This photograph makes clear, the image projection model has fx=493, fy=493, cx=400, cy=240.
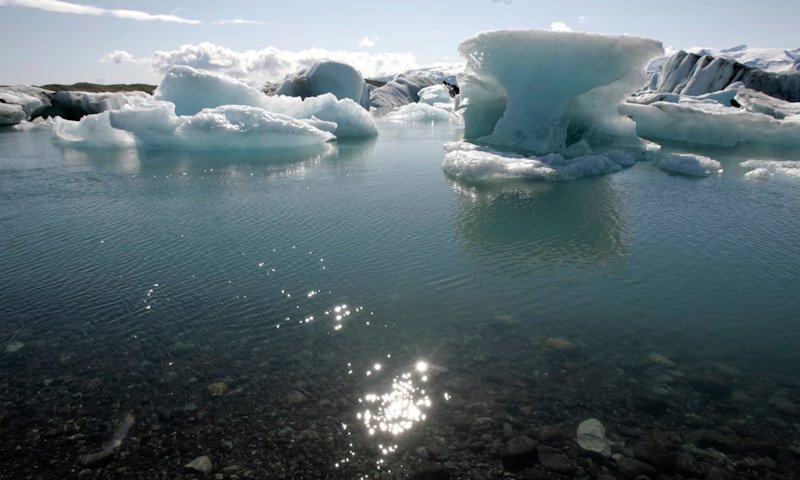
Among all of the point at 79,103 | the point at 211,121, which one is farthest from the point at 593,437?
the point at 79,103

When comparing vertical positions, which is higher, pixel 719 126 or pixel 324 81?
pixel 324 81

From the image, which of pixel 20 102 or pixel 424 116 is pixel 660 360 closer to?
pixel 424 116

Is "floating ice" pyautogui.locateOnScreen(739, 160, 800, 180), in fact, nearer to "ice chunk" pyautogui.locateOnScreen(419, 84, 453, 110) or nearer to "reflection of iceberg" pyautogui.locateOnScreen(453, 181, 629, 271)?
"reflection of iceberg" pyautogui.locateOnScreen(453, 181, 629, 271)

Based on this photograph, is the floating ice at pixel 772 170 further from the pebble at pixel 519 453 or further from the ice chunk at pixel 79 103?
the ice chunk at pixel 79 103

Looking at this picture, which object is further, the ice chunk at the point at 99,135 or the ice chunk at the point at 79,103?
the ice chunk at the point at 79,103

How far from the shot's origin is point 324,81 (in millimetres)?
24266

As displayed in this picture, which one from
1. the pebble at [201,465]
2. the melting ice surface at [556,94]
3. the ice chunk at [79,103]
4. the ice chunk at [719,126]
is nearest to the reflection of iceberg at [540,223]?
the melting ice surface at [556,94]

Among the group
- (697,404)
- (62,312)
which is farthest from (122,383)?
(697,404)

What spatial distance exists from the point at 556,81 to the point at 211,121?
9557mm

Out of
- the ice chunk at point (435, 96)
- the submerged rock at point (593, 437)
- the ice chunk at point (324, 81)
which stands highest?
the ice chunk at point (324, 81)

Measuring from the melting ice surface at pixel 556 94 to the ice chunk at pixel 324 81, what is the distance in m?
10.2

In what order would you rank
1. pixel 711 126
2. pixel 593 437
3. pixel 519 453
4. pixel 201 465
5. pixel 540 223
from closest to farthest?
pixel 201 465, pixel 519 453, pixel 593 437, pixel 540 223, pixel 711 126

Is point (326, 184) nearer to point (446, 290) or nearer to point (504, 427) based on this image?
point (446, 290)

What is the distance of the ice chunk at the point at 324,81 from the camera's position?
24188 millimetres
